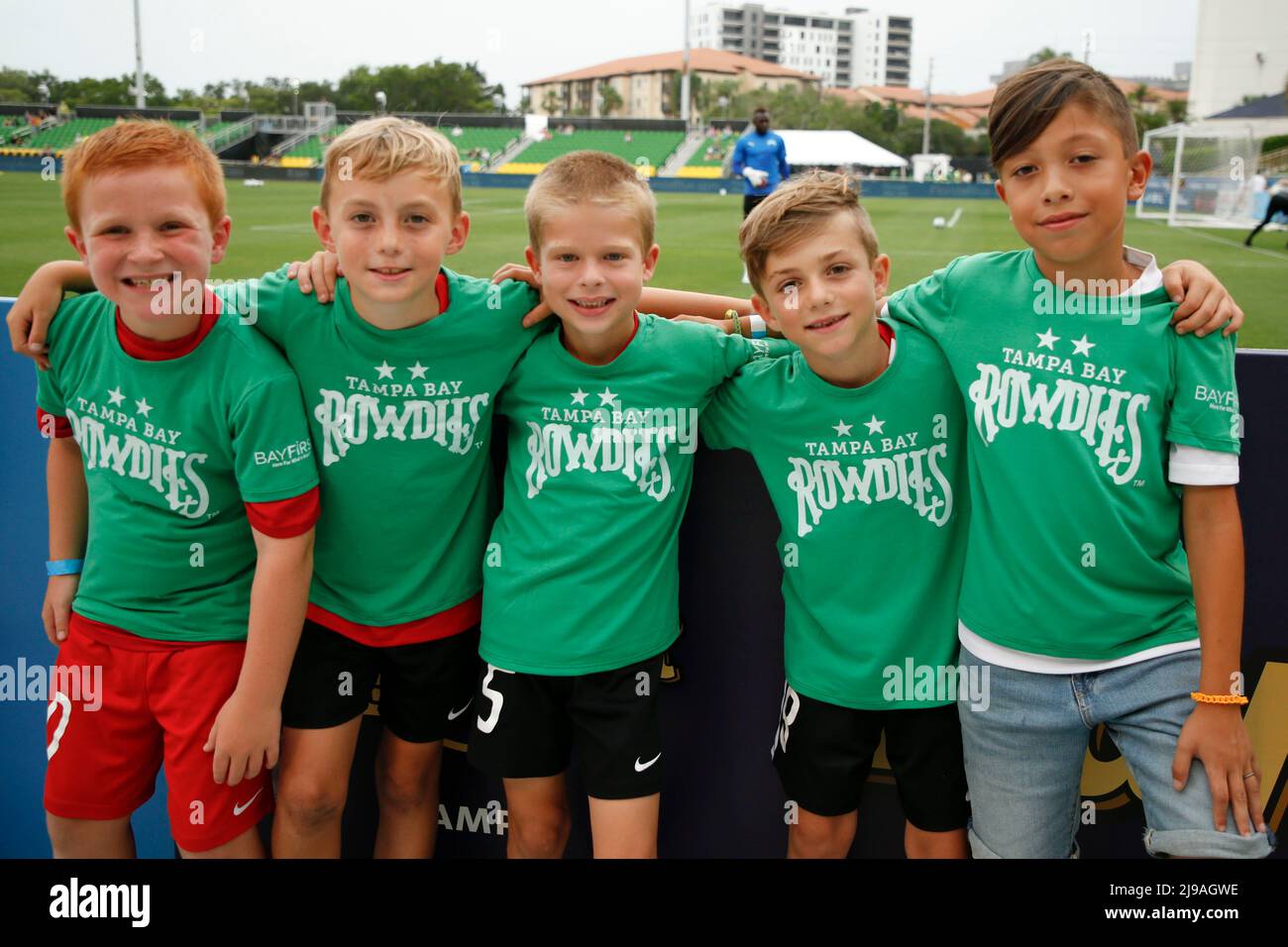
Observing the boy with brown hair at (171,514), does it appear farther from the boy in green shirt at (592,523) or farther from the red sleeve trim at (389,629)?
the boy in green shirt at (592,523)

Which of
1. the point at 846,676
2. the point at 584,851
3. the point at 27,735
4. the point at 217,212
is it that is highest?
the point at 217,212

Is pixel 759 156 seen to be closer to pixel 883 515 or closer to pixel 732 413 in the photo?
pixel 732 413

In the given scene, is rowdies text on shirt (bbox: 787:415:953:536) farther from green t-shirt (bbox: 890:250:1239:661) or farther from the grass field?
the grass field

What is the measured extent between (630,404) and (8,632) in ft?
5.88

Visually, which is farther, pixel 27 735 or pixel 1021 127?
pixel 27 735

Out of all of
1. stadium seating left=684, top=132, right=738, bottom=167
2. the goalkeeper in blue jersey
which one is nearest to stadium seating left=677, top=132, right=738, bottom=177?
stadium seating left=684, top=132, right=738, bottom=167

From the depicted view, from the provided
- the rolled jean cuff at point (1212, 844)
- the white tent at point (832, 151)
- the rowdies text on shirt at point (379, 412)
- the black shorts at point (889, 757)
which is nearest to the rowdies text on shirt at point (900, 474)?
the black shorts at point (889, 757)

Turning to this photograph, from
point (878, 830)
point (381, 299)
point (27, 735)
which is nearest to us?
point (381, 299)

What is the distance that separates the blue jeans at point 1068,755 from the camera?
1.84 meters

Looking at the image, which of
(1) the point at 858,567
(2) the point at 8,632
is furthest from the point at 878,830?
(2) the point at 8,632

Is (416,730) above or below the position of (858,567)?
below

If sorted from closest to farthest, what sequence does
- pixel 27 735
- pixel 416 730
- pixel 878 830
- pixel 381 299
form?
pixel 381 299 < pixel 416 730 < pixel 878 830 < pixel 27 735

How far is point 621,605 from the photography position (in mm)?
2135
